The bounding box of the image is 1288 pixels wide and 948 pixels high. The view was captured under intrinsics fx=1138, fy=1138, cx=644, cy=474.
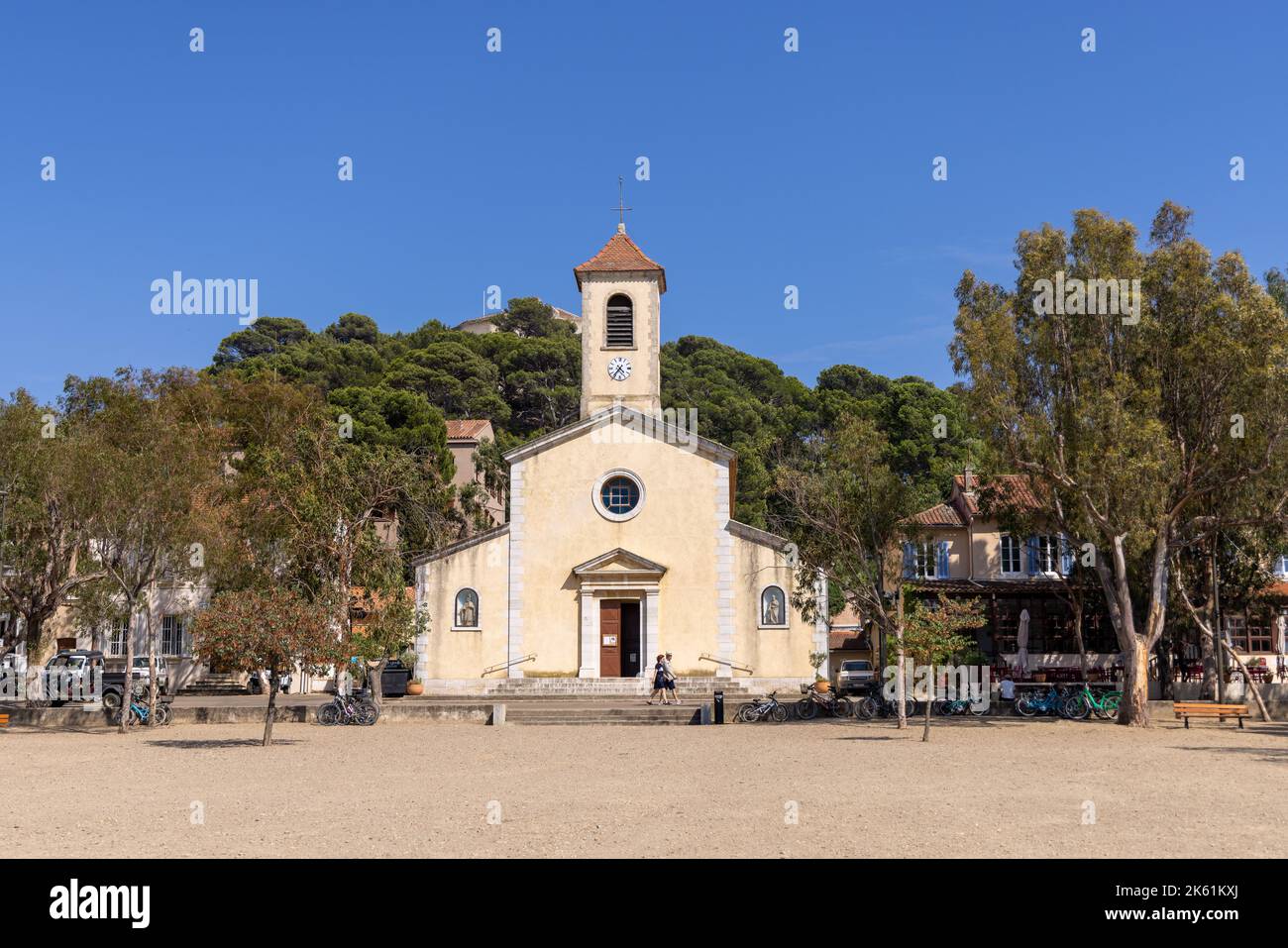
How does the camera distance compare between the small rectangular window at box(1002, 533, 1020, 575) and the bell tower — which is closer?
the bell tower

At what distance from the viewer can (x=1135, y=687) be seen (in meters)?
24.9

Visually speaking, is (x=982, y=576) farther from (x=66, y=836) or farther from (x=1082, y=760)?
(x=66, y=836)

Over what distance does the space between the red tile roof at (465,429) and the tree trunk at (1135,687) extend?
3955 cm

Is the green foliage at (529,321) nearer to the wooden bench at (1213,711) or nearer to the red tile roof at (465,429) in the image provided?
the red tile roof at (465,429)

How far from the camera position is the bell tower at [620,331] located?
3678 centimetres

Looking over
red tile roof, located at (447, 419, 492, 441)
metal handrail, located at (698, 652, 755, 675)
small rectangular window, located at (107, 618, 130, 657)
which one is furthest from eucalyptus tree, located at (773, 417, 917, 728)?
red tile roof, located at (447, 419, 492, 441)

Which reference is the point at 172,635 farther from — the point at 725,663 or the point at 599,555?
the point at 725,663

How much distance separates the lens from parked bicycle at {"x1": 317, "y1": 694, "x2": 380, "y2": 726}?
86.7 ft

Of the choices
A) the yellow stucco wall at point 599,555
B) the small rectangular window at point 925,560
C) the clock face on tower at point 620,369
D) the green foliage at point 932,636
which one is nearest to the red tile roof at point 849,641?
the small rectangular window at point 925,560

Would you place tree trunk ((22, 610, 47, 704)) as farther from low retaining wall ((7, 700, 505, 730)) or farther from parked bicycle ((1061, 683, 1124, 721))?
parked bicycle ((1061, 683, 1124, 721))

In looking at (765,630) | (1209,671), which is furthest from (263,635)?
(1209,671)

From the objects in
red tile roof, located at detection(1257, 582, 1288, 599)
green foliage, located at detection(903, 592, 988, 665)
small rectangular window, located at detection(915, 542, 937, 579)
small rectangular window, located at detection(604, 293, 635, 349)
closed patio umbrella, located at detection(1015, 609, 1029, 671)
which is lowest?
closed patio umbrella, located at detection(1015, 609, 1029, 671)

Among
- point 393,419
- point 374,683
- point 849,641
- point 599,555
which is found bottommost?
point 849,641

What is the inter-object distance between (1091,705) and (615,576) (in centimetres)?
1355
